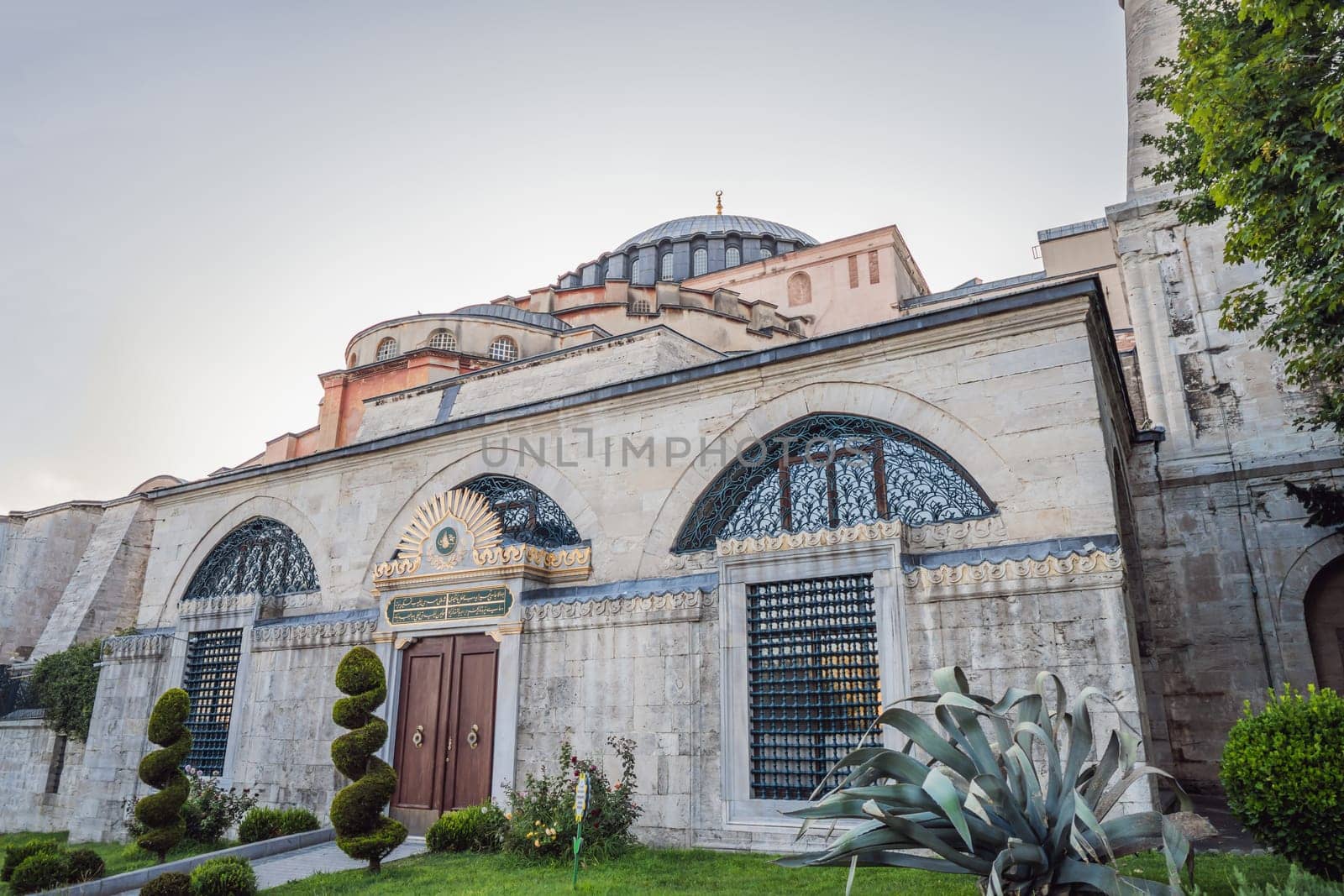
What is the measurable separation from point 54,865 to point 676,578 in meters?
6.19

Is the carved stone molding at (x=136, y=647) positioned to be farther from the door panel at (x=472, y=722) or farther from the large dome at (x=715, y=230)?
the large dome at (x=715, y=230)

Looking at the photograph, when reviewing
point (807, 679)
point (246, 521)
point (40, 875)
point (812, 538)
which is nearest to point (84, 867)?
point (40, 875)

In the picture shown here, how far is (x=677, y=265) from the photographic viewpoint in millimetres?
31953

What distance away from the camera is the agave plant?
421 cm

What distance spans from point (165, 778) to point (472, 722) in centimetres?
309

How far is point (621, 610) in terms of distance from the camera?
9086mm

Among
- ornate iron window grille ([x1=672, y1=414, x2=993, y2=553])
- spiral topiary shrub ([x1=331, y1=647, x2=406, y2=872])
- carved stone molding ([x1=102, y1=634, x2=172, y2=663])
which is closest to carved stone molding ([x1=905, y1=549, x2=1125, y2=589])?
ornate iron window grille ([x1=672, y1=414, x2=993, y2=553])

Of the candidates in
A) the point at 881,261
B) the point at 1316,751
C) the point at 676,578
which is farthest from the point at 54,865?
the point at 881,261

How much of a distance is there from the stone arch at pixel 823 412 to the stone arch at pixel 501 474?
92cm

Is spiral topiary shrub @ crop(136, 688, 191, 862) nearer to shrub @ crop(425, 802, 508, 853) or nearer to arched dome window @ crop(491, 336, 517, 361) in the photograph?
shrub @ crop(425, 802, 508, 853)

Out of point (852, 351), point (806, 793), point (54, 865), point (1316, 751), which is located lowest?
point (54, 865)

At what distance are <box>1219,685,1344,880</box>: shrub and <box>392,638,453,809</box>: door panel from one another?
7731mm

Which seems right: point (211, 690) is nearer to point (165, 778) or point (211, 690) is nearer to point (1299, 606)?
point (165, 778)

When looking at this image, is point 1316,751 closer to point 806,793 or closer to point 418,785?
point 806,793
